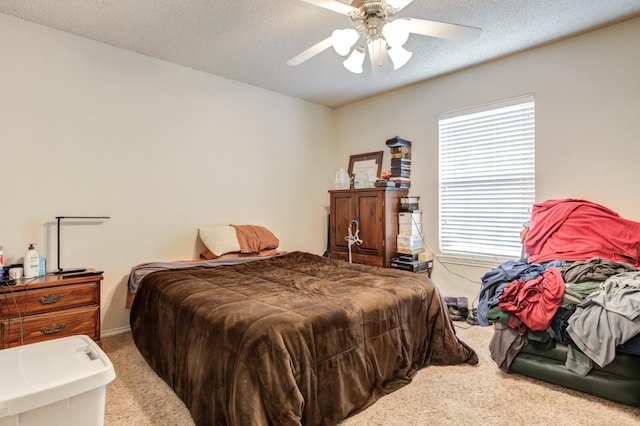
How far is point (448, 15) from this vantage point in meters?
2.56

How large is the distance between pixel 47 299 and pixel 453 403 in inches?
106

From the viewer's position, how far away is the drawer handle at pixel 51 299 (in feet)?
7.58

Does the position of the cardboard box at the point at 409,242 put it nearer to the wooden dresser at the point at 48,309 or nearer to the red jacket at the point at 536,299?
the red jacket at the point at 536,299

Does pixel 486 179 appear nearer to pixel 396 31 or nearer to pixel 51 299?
pixel 396 31

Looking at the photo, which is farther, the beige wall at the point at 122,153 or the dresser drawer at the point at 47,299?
the beige wall at the point at 122,153

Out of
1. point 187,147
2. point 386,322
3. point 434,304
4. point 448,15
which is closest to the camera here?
point 386,322

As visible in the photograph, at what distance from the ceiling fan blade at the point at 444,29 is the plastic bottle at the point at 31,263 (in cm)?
299

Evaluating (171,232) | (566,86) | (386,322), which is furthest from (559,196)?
(171,232)

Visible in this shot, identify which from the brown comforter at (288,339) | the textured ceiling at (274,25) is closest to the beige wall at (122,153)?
the textured ceiling at (274,25)

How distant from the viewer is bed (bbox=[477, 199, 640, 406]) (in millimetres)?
1831

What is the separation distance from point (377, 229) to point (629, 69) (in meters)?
2.48

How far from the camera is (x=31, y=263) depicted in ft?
→ 8.18

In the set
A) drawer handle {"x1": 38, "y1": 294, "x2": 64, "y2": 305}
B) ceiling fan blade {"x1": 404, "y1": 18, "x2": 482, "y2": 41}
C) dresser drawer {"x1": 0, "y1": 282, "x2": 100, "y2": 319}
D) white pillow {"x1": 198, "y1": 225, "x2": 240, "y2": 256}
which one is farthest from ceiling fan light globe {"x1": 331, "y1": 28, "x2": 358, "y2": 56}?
drawer handle {"x1": 38, "y1": 294, "x2": 64, "y2": 305}

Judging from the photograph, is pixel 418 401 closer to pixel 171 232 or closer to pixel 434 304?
pixel 434 304
